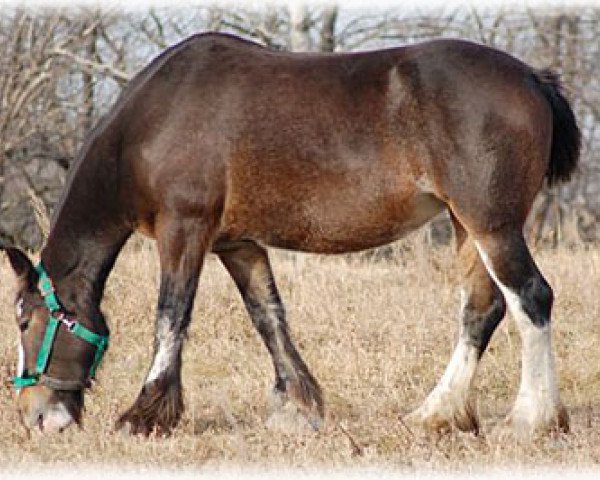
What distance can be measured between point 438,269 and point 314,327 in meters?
2.29

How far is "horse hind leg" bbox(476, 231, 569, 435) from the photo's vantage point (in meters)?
5.54

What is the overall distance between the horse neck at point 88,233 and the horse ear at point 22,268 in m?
0.11

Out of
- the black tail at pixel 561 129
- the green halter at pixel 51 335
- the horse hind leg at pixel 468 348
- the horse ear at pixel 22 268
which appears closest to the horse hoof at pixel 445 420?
the horse hind leg at pixel 468 348

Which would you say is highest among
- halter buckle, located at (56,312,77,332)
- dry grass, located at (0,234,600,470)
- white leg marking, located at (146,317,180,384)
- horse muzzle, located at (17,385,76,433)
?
halter buckle, located at (56,312,77,332)

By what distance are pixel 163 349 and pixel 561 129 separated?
89.9 inches

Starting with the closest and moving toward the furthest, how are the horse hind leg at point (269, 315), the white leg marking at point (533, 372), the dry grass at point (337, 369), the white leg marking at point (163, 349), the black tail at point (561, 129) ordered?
the dry grass at point (337, 369) < the white leg marking at point (533, 372) < the white leg marking at point (163, 349) < the black tail at point (561, 129) < the horse hind leg at point (269, 315)

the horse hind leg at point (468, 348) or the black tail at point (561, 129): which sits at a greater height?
the black tail at point (561, 129)

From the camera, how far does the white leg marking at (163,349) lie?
5676mm

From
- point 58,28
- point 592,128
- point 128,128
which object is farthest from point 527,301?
point 592,128

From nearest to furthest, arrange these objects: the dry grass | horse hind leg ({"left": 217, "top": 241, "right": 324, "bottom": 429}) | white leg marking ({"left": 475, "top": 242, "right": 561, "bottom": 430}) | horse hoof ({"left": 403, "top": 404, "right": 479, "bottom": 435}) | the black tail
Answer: the dry grass
white leg marking ({"left": 475, "top": 242, "right": 561, "bottom": 430})
horse hoof ({"left": 403, "top": 404, "right": 479, "bottom": 435})
the black tail
horse hind leg ({"left": 217, "top": 241, "right": 324, "bottom": 429})

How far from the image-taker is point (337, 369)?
747 cm

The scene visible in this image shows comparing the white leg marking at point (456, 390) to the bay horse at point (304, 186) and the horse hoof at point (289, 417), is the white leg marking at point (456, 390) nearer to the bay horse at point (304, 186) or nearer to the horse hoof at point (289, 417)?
the bay horse at point (304, 186)

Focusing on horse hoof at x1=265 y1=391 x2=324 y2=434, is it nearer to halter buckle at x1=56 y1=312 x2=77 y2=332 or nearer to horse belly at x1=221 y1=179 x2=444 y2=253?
horse belly at x1=221 y1=179 x2=444 y2=253

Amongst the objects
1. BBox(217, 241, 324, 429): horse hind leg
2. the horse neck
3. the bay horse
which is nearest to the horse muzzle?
the bay horse
